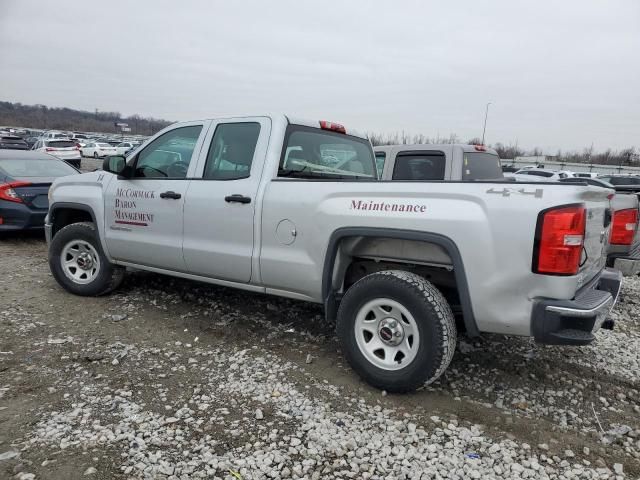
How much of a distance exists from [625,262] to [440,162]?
276 centimetres

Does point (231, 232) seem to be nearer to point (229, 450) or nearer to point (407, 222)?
point (407, 222)

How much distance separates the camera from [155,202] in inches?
175

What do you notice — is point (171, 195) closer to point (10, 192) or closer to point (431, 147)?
A: point (431, 147)

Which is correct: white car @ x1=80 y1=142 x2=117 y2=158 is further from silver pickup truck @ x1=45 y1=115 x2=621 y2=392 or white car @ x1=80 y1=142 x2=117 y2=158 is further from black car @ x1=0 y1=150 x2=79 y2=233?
silver pickup truck @ x1=45 y1=115 x2=621 y2=392

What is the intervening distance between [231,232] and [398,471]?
7.35ft

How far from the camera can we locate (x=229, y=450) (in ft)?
8.71

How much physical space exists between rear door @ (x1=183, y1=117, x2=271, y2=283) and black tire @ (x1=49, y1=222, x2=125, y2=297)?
1271mm

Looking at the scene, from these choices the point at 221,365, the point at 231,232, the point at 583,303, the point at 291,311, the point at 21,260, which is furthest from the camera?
the point at 21,260

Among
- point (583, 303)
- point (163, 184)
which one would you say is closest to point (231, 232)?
point (163, 184)

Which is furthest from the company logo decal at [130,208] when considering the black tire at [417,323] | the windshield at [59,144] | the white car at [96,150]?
the white car at [96,150]

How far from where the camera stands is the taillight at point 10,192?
756 cm

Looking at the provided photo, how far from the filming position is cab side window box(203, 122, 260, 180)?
4.06 m

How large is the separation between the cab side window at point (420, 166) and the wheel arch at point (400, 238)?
11.7ft

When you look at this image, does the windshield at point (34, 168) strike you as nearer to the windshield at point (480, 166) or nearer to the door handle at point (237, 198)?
the door handle at point (237, 198)
